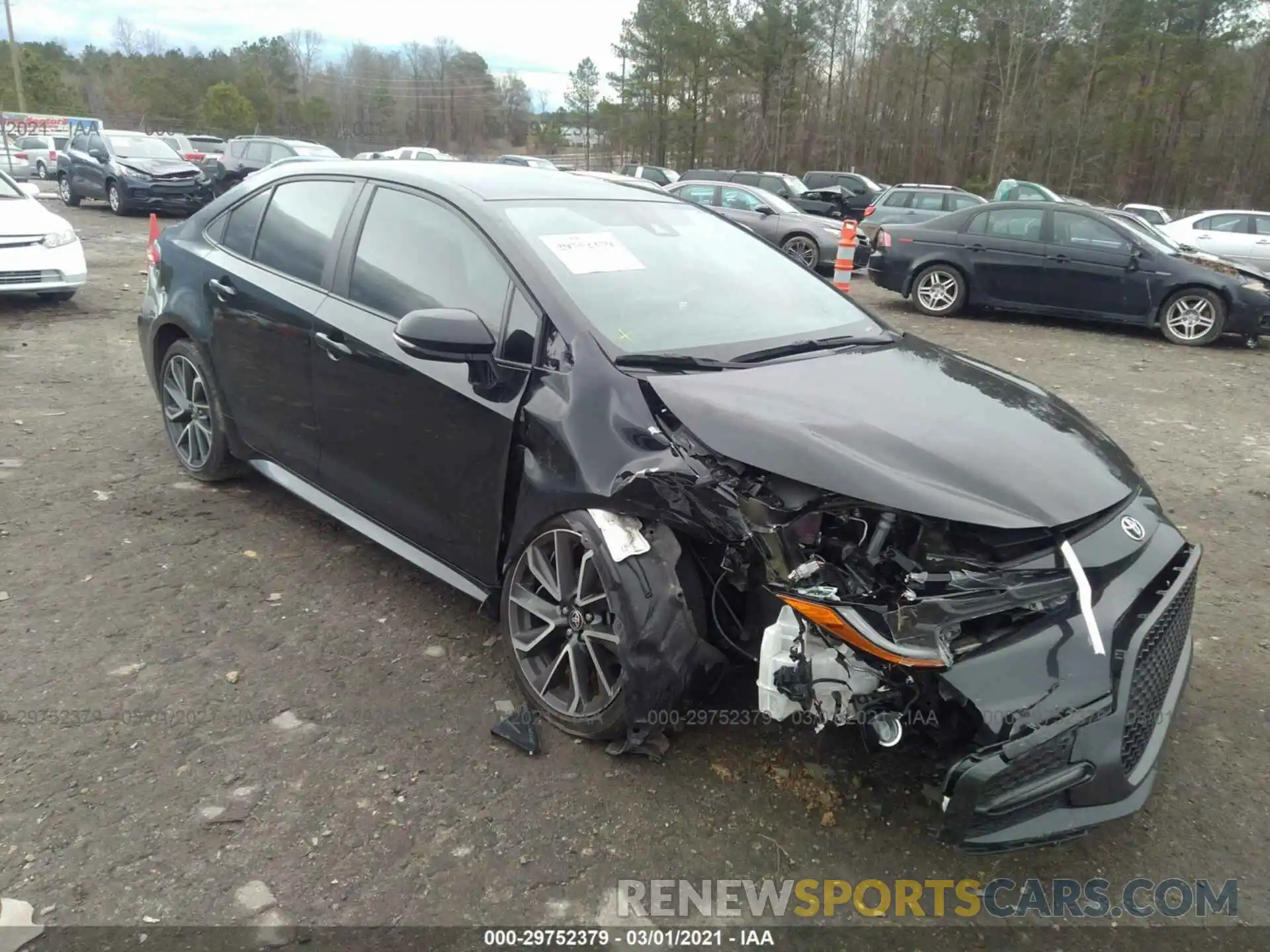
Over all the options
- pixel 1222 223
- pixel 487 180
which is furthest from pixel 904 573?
pixel 1222 223

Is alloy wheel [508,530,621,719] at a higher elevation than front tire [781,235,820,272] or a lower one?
lower

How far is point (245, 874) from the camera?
2.28 metres

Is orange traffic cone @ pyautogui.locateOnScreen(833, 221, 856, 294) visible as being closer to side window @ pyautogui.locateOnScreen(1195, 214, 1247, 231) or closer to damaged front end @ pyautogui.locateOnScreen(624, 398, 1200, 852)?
side window @ pyautogui.locateOnScreen(1195, 214, 1247, 231)

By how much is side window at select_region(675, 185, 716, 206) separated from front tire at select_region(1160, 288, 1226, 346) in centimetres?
855

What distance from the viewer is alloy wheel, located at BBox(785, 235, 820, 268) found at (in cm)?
1462

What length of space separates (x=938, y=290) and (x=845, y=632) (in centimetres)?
1052

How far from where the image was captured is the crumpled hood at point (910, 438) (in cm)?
228

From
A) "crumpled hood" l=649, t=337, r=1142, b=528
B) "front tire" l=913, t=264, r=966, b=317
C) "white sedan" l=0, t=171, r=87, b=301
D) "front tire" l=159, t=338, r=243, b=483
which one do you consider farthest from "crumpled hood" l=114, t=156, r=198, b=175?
"crumpled hood" l=649, t=337, r=1142, b=528

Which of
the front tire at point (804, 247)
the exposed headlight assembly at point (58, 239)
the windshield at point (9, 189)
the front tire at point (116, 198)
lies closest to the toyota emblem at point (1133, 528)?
the exposed headlight assembly at point (58, 239)

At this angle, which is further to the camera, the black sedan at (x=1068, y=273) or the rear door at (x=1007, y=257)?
the rear door at (x=1007, y=257)

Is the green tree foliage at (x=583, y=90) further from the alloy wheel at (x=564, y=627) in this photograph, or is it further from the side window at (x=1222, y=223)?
the alloy wheel at (x=564, y=627)

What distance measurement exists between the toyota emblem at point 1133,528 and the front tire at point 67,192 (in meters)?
23.0

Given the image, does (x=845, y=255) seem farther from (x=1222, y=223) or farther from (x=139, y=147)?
(x=139, y=147)

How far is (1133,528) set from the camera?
254 centimetres
